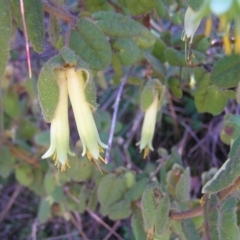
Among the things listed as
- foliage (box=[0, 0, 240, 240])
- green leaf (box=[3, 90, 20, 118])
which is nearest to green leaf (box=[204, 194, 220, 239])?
foliage (box=[0, 0, 240, 240])

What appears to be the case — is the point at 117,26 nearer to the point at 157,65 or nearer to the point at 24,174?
the point at 157,65

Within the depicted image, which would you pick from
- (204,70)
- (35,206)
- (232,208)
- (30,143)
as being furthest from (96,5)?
(35,206)

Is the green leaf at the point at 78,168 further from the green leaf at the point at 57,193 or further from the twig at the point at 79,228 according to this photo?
the twig at the point at 79,228

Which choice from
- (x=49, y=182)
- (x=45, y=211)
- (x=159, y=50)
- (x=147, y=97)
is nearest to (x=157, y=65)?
(x=159, y=50)

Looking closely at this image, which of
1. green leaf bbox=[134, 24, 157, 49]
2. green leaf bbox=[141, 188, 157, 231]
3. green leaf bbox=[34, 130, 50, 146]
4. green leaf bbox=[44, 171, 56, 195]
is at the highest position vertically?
green leaf bbox=[134, 24, 157, 49]

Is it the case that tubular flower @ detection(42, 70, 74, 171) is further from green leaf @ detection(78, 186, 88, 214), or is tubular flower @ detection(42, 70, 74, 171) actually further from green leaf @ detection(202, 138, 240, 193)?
green leaf @ detection(78, 186, 88, 214)
